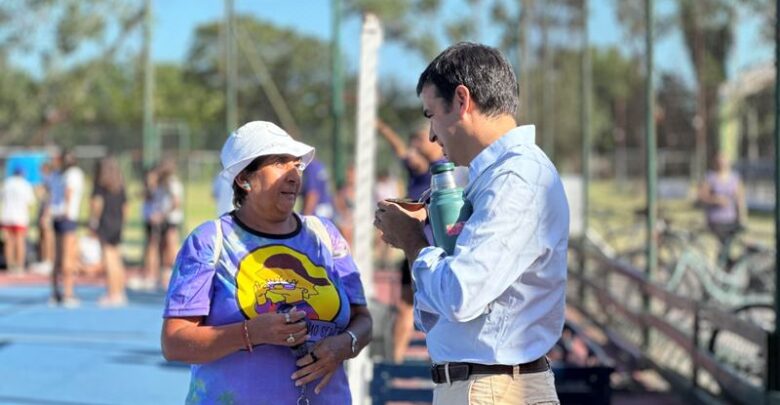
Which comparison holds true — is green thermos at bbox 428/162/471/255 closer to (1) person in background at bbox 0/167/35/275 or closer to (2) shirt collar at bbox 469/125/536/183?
(2) shirt collar at bbox 469/125/536/183

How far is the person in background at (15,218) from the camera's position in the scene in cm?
1719

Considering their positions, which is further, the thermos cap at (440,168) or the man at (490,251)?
the thermos cap at (440,168)

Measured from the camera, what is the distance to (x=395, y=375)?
595 cm

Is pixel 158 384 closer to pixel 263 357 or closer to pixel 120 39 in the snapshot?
pixel 263 357

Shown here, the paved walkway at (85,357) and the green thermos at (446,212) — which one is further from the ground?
the green thermos at (446,212)

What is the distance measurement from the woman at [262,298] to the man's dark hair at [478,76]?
758 millimetres

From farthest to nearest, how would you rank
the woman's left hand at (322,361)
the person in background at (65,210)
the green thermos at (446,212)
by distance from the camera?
the person in background at (65,210)
the woman's left hand at (322,361)
the green thermos at (446,212)

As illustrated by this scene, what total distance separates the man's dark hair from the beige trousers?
674 millimetres

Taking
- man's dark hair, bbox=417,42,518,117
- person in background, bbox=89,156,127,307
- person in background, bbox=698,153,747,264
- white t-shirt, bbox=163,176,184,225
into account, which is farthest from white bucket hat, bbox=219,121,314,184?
white t-shirt, bbox=163,176,184,225

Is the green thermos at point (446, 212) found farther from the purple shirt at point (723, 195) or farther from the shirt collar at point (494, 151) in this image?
the purple shirt at point (723, 195)

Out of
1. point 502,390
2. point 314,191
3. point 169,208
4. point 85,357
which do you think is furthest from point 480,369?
point 169,208

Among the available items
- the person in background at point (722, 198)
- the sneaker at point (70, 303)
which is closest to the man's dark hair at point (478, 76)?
the person in background at point (722, 198)

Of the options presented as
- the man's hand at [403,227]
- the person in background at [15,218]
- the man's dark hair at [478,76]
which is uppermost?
the man's dark hair at [478,76]

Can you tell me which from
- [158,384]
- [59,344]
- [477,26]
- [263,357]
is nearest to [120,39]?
[477,26]
